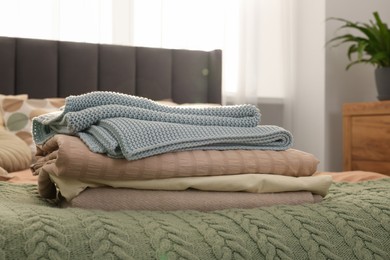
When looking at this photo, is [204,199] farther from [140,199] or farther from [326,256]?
[326,256]

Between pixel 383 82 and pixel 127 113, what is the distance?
230 cm

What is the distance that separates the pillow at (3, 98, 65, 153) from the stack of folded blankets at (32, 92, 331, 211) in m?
1.02

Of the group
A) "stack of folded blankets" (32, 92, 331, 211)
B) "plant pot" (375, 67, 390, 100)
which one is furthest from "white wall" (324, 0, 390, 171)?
"stack of folded blankets" (32, 92, 331, 211)

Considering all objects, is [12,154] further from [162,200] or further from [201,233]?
[201,233]

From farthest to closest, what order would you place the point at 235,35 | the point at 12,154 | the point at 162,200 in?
the point at 235,35, the point at 12,154, the point at 162,200

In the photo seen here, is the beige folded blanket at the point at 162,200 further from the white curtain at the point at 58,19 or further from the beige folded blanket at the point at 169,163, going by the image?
the white curtain at the point at 58,19

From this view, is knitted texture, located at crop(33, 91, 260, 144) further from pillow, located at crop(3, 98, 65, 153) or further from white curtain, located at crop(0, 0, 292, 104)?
white curtain, located at crop(0, 0, 292, 104)

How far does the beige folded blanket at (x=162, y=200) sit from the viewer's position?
79cm

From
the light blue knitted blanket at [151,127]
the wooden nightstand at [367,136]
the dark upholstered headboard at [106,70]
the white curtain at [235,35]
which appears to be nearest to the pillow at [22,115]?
the dark upholstered headboard at [106,70]

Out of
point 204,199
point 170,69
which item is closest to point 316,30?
point 170,69

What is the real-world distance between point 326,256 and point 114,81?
1898 mm

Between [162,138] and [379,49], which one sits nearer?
[162,138]

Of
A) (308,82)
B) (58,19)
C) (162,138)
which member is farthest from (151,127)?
(308,82)

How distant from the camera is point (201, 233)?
689 millimetres
